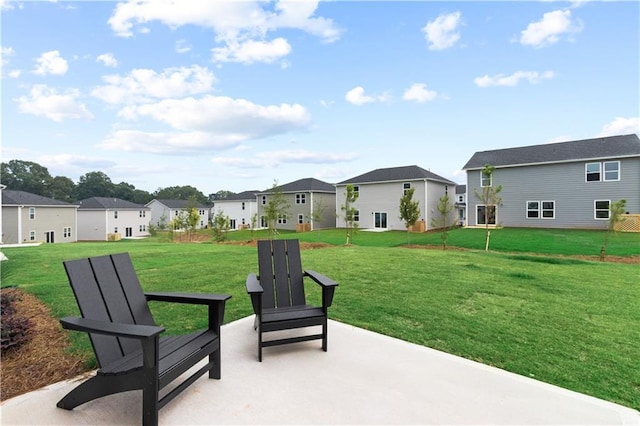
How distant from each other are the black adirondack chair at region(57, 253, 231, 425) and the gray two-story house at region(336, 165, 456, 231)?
24305 mm

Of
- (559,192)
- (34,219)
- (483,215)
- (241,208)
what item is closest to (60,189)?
(34,219)

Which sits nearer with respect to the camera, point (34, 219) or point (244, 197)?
point (34, 219)

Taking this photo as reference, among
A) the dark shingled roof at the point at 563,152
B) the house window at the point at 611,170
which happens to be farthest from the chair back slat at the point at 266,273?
the house window at the point at 611,170

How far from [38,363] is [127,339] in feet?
4.14

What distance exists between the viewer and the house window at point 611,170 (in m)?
20.4

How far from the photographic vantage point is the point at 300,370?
2924 mm

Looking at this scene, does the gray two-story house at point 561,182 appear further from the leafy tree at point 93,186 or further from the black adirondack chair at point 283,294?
the leafy tree at point 93,186

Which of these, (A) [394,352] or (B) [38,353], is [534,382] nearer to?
(A) [394,352]

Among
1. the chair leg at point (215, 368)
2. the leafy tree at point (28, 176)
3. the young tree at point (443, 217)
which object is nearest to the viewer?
the chair leg at point (215, 368)

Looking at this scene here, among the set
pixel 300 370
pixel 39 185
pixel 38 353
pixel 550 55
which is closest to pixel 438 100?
pixel 550 55

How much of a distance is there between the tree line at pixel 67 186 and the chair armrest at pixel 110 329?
43850 millimetres

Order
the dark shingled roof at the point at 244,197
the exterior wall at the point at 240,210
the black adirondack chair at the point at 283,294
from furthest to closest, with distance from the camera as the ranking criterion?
1. the dark shingled roof at the point at 244,197
2. the exterior wall at the point at 240,210
3. the black adirondack chair at the point at 283,294

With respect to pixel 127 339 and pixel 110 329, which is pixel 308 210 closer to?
pixel 127 339

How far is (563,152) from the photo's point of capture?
22703mm
